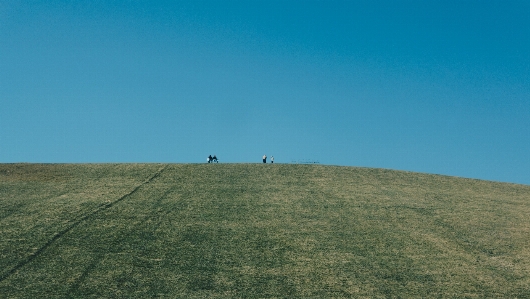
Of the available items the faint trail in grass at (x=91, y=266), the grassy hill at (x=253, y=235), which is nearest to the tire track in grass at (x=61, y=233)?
the grassy hill at (x=253, y=235)

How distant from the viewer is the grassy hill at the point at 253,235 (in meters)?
17.1

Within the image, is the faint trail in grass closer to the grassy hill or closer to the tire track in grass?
the grassy hill

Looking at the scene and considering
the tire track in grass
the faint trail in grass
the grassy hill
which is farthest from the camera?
the tire track in grass

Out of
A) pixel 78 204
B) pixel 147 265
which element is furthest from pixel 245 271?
pixel 78 204

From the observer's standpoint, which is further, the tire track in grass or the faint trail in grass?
the tire track in grass

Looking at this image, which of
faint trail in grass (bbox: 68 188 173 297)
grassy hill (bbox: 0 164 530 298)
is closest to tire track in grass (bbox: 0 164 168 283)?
grassy hill (bbox: 0 164 530 298)

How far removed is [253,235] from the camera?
21781 millimetres

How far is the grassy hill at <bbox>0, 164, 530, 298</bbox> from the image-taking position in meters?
17.1

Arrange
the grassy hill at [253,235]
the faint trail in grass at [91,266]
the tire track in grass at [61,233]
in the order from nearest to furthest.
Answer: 1. the faint trail in grass at [91,266]
2. the grassy hill at [253,235]
3. the tire track in grass at [61,233]

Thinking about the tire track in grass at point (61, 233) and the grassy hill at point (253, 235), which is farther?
the tire track in grass at point (61, 233)

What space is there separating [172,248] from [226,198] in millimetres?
7724

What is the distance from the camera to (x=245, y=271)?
59.2ft

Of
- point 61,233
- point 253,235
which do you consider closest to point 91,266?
point 61,233

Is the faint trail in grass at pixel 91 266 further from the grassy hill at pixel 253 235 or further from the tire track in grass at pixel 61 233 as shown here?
the tire track in grass at pixel 61 233
